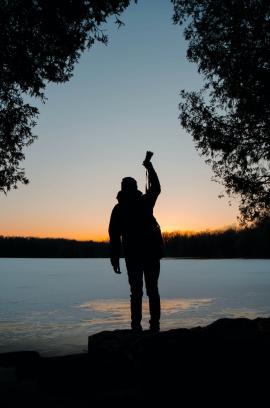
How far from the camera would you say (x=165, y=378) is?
4.97 meters

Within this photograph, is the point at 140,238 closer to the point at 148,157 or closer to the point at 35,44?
the point at 148,157

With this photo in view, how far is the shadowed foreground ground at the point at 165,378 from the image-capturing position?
4770 millimetres

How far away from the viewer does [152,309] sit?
323 inches

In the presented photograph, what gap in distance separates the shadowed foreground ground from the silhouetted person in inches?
58.5

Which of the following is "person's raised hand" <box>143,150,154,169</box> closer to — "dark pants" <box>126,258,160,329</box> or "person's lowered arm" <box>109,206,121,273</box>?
"person's lowered arm" <box>109,206,121,273</box>

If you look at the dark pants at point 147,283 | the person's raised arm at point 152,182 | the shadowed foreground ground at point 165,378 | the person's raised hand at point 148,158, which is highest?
the person's raised hand at point 148,158

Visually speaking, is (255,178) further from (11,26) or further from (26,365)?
(26,365)

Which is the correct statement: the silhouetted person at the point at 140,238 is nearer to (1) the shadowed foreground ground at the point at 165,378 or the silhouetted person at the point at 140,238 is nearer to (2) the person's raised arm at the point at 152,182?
(2) the person's raised arm at the point at 152,182

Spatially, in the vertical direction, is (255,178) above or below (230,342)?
above

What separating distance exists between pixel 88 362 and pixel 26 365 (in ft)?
4.23

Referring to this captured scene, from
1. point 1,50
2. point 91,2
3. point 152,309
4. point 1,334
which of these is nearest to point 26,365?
point 152,309

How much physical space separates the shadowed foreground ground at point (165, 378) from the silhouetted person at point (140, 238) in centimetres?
149

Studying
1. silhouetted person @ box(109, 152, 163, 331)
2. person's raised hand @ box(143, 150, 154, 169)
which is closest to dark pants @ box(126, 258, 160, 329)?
silhouetted person @ box(109, 152, 163, 331)

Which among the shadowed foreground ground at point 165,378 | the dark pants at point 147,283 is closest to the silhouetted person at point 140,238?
the dark pants at point 147,283
